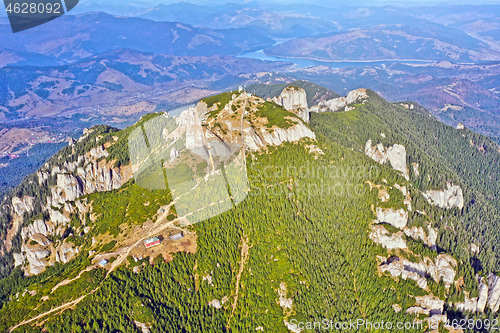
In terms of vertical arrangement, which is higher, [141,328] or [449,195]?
[141,328]

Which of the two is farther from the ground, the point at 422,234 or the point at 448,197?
the point at 422,234

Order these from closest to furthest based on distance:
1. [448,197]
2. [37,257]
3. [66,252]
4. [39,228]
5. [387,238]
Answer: [387,238], [66,252], [37,257], [39,228], [448,197]

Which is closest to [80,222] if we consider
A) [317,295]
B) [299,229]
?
[299,229]

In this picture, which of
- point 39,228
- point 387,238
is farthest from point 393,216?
point 39,228

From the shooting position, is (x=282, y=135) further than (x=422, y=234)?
Yes

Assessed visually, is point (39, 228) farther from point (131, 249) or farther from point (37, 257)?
point (131, 249)

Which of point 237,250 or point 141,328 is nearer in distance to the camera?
point 141,328

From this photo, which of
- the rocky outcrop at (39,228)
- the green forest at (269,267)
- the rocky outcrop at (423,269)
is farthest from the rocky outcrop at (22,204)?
the rocky outcrop at (423,269)

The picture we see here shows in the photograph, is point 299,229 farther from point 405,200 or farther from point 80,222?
point 80,222

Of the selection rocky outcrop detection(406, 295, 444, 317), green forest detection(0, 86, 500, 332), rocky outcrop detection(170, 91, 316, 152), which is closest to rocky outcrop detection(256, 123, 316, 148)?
rocky outcrop detection(170, 91, 316, 152)
